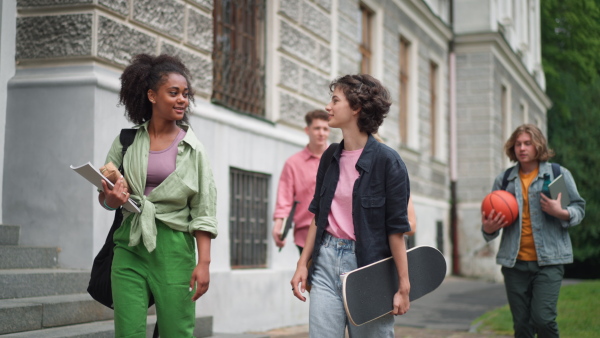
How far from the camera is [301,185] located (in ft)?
25.4

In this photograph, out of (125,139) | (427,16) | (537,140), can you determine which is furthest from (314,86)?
(427,16)

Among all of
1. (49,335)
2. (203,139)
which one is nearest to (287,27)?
(203,139)

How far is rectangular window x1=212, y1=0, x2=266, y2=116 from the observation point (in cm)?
949

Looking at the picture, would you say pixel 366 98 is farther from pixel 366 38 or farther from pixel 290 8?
pixel 366 38

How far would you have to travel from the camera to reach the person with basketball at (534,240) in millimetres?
6406

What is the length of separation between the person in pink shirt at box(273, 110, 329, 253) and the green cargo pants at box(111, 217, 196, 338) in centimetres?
352

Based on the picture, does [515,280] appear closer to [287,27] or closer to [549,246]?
[549,246]

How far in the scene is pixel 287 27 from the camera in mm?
10719

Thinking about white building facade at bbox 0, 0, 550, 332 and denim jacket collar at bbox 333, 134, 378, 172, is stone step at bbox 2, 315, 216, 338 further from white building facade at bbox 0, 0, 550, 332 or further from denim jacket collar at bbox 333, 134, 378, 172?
denim jacket collar at bbox 333, 134, 378, 172

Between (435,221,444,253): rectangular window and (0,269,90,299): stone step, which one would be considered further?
(435,221,444,253): rectangular window

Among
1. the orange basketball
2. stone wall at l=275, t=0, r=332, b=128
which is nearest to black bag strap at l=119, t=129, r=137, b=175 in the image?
the orange basketball

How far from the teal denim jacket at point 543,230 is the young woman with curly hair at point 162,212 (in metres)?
3.10

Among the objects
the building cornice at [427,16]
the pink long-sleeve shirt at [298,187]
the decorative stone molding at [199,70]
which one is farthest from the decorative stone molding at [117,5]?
the building cornice at [427,16]

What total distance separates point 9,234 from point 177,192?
3286 millimetres
